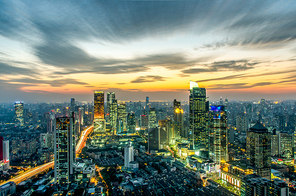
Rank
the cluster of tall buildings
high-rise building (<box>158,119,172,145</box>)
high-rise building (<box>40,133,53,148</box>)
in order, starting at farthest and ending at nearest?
high-rise building (<box>158,119,172,145</box>), high-rise building (<box>40,133,53,148</box>), the cluster of tall buildings

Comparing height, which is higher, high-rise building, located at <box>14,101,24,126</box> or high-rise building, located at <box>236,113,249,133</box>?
high-rise building, located at <box>14,101,24,126</box>

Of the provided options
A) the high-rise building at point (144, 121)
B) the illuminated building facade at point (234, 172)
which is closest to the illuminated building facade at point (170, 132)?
the high-rise building at point (144, 121)

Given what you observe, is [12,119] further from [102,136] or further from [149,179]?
[149,179]

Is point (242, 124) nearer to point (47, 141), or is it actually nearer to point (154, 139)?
point (154, 139)

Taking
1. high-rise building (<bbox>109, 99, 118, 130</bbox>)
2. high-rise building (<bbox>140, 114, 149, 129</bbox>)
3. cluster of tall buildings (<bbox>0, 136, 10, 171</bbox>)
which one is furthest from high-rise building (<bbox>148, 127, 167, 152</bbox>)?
high-rise building (<bbox>109, 99, 118, 130</bbox>)

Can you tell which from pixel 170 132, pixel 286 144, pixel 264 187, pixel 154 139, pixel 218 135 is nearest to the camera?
pixel 264 187

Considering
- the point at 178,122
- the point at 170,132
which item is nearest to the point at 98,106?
the point at 170,132

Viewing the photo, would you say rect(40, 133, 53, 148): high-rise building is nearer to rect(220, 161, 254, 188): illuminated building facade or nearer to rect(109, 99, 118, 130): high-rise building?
rect(109, 99, 118, 130): high-rise building
